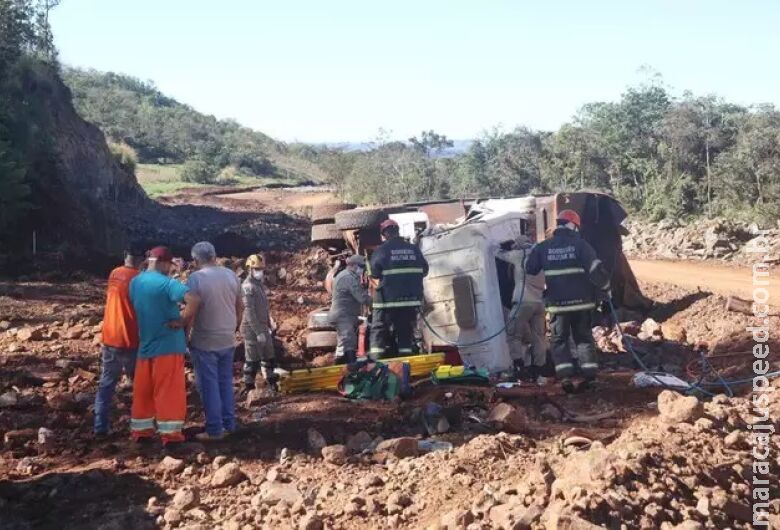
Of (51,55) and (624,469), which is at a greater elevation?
(51,55)

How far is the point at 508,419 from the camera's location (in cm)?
634

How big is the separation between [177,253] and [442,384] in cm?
1340

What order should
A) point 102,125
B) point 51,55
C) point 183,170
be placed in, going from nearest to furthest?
1. point 51,55
2. point 183,170
3. point 102,125

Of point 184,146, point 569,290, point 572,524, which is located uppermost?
point 184,146

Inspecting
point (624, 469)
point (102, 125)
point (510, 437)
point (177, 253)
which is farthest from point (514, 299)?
point (102, 125)

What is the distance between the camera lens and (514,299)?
8711 mm

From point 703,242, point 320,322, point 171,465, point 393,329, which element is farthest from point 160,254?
point 703,242

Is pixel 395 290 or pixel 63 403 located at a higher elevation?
pixel 395 290

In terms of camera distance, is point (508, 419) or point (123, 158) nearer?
point (508, 419)

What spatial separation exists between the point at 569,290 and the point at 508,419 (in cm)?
204

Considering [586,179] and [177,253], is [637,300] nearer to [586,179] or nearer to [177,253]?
[177,253]

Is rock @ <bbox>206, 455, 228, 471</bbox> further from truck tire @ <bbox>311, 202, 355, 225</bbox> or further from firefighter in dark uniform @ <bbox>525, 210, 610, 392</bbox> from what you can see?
truck tire @ <bbox>311, 202, 355, 225</bbox>

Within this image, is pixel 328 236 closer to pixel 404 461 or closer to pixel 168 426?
pixel 168 426

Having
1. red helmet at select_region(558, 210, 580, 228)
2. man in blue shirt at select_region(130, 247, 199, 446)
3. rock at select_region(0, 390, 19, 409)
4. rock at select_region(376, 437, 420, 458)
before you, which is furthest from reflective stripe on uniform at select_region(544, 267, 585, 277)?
rock at select_region(0, 390, 19, 409)
